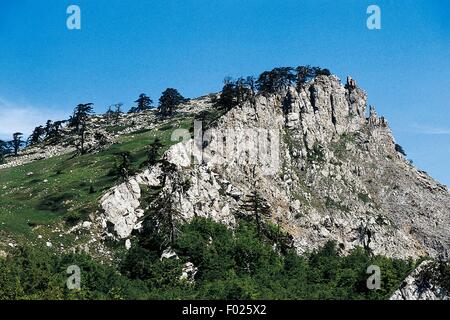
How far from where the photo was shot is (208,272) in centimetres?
8594

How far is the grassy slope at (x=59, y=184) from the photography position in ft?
307

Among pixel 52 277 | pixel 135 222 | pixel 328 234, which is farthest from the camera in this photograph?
pixel 328 234

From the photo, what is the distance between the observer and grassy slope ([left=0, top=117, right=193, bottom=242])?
93.4 metres

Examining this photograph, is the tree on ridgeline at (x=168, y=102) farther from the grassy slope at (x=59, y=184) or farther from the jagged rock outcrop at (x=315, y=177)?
the jagged rock outcrop at (x=315, y=177)

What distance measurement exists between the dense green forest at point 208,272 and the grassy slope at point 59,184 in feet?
35.0

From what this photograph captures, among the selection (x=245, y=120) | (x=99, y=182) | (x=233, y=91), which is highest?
(x=233, y=91)

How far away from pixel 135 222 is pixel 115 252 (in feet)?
25.0

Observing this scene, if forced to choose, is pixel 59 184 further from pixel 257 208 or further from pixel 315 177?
pixel 315 177

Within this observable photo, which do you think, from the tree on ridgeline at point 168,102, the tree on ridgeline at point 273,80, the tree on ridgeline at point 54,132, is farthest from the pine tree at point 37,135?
the tree on ridgeline at point 273,80

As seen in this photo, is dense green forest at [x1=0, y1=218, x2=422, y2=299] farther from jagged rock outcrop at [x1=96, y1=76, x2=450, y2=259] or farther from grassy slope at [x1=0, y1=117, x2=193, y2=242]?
grassy slope at [x1=0, y1=117, x2=193, y2=242]

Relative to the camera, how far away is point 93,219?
92688 millimetres
